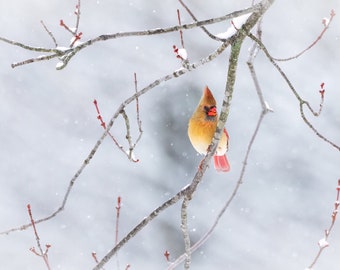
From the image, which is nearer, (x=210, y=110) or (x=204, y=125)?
(x=210, y=110)

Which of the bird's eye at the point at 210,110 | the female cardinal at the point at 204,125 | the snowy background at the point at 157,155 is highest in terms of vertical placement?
the snowy background at the point at 157,155

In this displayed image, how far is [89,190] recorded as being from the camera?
1048 cm

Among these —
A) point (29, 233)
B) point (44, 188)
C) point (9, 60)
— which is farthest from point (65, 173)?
point (9, 60)

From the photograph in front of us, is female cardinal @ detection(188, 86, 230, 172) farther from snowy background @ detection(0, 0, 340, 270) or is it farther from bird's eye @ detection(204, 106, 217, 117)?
snowy background @ detection(0, 0, 340, 270)

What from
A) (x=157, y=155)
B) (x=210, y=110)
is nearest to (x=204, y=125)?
(x=210, y=110)

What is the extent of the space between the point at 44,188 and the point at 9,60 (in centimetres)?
255

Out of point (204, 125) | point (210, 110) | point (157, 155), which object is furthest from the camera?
point (157, 155)

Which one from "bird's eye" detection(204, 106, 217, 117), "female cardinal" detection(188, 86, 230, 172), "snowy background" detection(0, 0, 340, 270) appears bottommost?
"bird's eye" detection(204, 106, 217, 117)

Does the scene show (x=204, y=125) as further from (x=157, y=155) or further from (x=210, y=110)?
(x=157, y=155)

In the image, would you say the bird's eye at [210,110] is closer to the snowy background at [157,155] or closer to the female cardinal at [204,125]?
the female cardinal at [204,125]

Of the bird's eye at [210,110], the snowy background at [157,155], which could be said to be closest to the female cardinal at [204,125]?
the bird's eye at [210,110]

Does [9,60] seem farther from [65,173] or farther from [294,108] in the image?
[294,108]

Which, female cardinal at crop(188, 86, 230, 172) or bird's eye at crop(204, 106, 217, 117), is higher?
female cardinal at crop(188, 86, 230, 172)

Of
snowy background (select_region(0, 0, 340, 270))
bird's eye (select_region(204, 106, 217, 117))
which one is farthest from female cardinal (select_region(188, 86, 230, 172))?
snowy background (select_region(0, 0, 340, 270))
